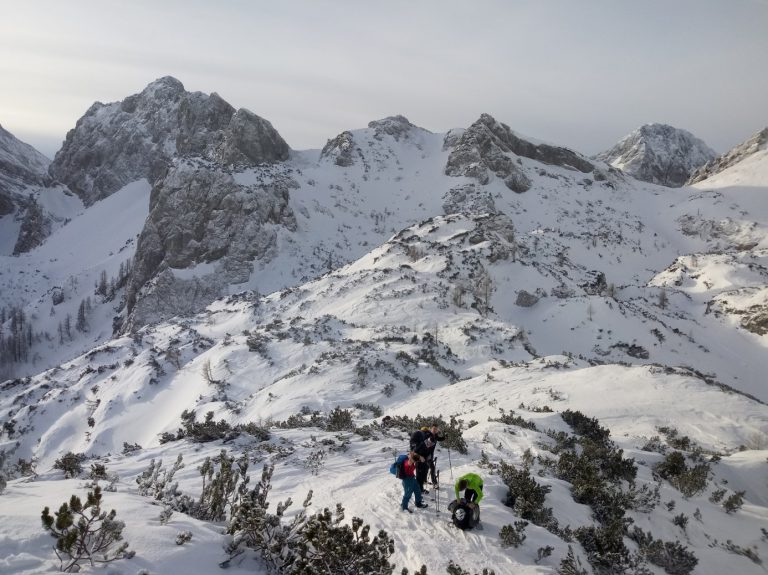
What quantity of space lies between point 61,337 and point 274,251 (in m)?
35.5

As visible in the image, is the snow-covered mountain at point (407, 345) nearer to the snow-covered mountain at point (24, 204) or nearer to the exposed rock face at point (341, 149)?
the exposed rock face at point (341, 149)

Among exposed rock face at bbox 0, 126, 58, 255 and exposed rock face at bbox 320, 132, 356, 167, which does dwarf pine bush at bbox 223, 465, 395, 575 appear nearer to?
exposed rock face at bbox 320, 132, 356, 167

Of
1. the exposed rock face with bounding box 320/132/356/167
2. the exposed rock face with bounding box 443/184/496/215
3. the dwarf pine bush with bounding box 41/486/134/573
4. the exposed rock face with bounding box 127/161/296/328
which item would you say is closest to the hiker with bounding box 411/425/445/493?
the dwarf pine bush with bounding box 41/486/134/573

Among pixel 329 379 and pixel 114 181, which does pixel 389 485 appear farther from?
pixel 114 181

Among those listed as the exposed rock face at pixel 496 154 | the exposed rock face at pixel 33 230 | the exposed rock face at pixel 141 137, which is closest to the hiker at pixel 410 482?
the exposed rock face at pixel 496 154

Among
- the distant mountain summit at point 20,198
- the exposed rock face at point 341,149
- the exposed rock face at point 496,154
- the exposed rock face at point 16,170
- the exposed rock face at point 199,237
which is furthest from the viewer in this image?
the exposed rock face at point 16,170

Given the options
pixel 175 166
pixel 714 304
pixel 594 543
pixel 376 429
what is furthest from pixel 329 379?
pixel 175 166

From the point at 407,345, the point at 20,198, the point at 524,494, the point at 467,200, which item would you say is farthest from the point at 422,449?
the point at 20,198

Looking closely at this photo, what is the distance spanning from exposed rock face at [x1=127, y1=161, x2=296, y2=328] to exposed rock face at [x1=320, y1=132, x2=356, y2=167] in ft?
67.3

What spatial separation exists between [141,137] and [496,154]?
Answer: 275 ft

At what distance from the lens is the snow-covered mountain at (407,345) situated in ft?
23.8

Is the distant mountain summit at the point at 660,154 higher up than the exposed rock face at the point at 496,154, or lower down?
higher up

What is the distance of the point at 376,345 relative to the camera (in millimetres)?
24078

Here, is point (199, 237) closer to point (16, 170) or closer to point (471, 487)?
point (471, 487)
